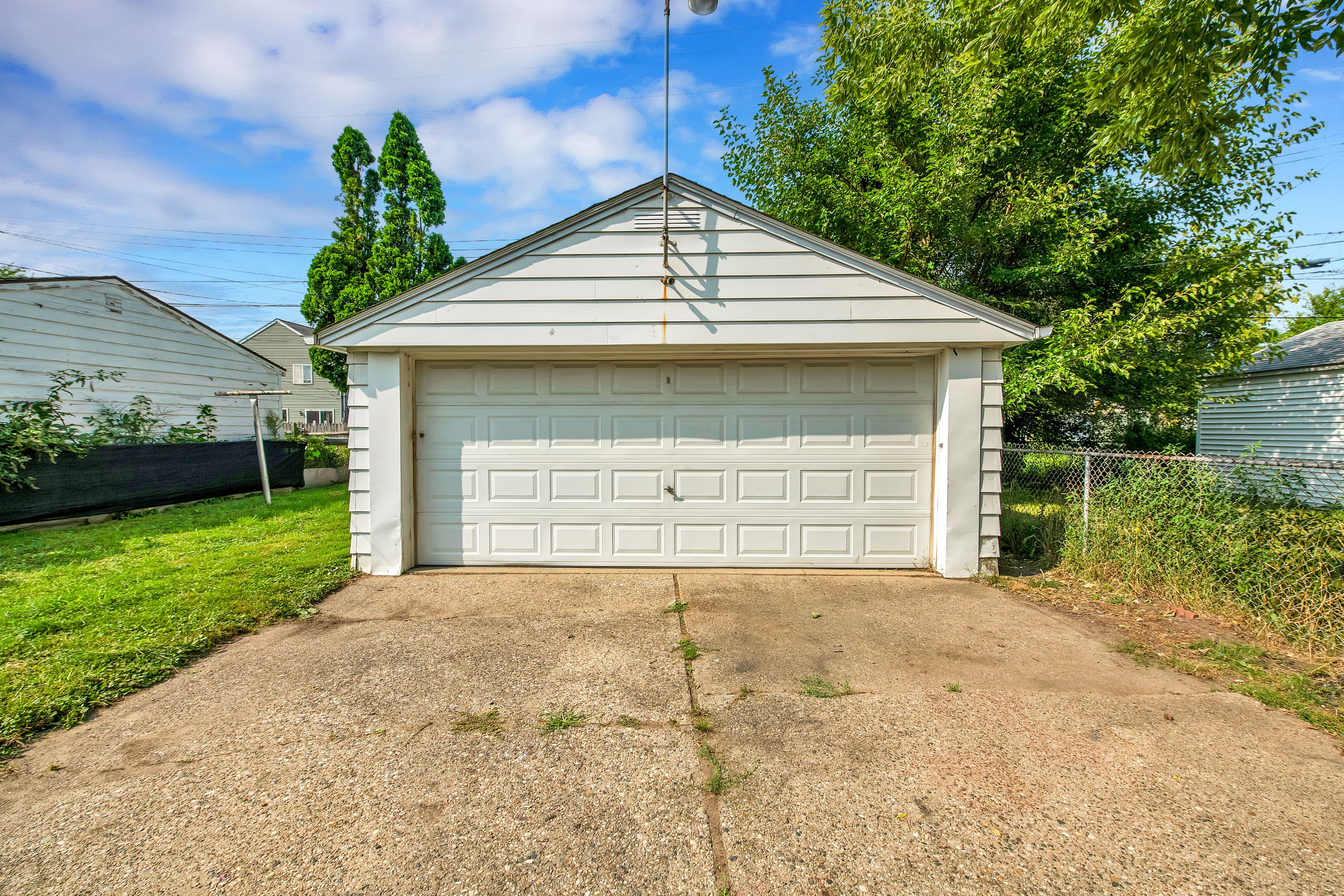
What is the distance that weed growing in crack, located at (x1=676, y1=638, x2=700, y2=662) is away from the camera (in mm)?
3543

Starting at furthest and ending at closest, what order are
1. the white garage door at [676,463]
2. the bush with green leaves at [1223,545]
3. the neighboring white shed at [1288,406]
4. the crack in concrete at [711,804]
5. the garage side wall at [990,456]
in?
Answer: the neighboring white shed at [1288,406] → the white garage door at [676,463] → the garage side wall at [990,456] → the bush with green leaves at [1223,545] → the crack in concrete at [711,804]

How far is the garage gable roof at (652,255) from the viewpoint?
5035mm

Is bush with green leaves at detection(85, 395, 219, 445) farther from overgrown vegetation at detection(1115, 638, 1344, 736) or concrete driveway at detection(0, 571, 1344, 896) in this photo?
overgrown vegetation at detection(1115, 638, 1344, 736)

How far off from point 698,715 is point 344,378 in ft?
55.9

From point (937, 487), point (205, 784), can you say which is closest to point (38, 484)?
point (205, 784)

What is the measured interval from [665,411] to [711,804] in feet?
12.5

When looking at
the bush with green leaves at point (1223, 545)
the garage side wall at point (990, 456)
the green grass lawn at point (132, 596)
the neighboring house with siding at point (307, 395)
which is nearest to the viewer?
the green grass lawn at point (132, 596)

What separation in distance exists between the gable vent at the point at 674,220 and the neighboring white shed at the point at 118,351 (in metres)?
10.1

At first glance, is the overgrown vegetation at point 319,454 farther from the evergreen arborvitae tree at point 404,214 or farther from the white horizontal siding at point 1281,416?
the white horizontal siding at point 1281,416

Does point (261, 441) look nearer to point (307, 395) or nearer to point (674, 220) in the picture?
point (674, 220)

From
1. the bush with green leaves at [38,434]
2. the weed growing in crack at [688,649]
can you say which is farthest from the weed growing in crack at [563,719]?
the bush with green leaves at [38,434]

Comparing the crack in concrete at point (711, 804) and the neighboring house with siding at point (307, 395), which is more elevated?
the neighboring house with siding at point (307, 395)

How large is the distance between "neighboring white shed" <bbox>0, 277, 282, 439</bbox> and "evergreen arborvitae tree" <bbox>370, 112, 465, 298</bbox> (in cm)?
412

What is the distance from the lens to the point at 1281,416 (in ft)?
37.6
